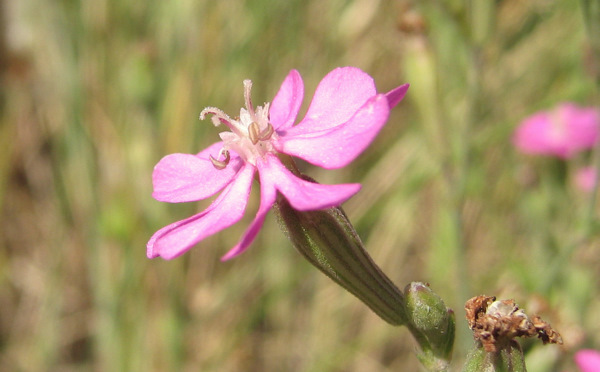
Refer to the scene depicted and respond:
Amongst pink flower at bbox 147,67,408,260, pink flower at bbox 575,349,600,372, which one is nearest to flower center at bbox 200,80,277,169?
pink flower at bbox 147,67,408,260

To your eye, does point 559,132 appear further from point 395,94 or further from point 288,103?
point 395,94

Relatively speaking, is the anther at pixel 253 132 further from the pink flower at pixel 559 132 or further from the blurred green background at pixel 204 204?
the pink flower at pixel 559 132

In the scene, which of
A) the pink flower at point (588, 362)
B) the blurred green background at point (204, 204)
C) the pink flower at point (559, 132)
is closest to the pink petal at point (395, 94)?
the pink flower at point (588, 362)

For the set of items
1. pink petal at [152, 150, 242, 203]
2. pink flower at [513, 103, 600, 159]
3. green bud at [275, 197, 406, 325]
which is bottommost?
pink flower at [513, 103, 600, 159]

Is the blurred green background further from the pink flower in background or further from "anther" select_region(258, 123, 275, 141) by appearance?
"anther" select_region(258, 123, 275, 141)

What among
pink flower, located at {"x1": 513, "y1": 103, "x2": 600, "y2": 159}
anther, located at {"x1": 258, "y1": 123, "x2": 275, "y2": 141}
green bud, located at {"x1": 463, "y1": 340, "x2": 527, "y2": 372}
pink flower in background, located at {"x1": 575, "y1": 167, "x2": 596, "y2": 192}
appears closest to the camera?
green bud, located at {"x1": 463, "y1": 340, "x2": 527, "y2": 372}

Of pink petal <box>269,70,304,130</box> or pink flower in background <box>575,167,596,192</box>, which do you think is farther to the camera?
pink flower in background <box>575,167,596,192</box>

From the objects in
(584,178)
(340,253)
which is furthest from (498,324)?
(584,178)
